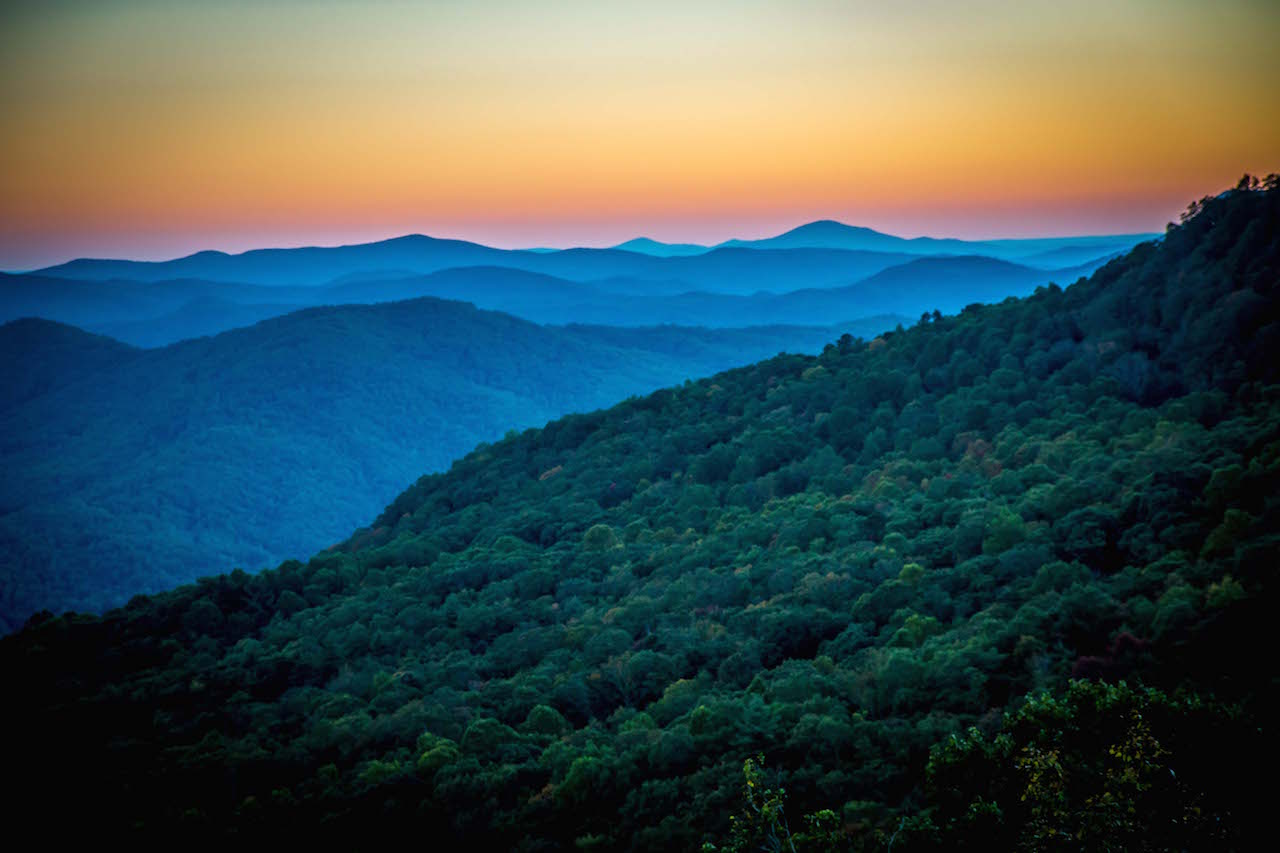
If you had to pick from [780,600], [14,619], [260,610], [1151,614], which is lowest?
[14,619]

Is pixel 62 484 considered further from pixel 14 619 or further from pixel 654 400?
pixel 654 400

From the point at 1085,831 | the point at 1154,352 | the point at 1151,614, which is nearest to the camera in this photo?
the point at 1085,831

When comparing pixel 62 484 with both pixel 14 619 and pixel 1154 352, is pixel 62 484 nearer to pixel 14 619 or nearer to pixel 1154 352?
pixel 14 619

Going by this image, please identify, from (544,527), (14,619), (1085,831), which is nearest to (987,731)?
(1085,831)

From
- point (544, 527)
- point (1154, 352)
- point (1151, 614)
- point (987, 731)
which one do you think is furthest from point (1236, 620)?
point (544, 527)

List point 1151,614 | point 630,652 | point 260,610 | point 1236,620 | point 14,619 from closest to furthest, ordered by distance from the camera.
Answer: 1. point 1236,620
2. point 1151,614
3. point 630,652
4. point 260,610
5. point 14,619

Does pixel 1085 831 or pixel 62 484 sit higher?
pixel 1085 831

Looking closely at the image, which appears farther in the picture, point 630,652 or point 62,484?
point 62,484
